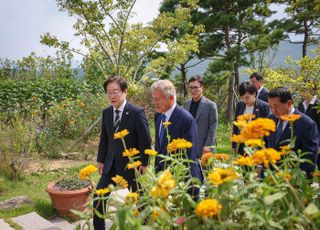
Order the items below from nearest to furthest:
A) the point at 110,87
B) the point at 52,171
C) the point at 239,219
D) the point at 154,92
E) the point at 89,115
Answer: the point at 239,219 < the point at 154,92 < the point at 110,87 < the point at 52,171 < the point at 89,115

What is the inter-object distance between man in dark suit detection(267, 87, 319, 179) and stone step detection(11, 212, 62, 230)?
2735 mm

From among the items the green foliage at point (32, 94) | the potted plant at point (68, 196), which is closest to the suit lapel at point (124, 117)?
the potted plant at point (68, 196)

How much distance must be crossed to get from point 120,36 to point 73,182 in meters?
4.59

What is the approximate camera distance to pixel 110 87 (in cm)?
336

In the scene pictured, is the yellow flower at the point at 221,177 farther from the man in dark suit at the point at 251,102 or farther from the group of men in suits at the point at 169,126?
the man in dark suit at the point at 251,102

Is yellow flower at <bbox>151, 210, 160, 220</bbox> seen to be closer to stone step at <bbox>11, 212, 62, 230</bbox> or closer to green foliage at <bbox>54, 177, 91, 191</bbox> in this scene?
stone step at <bbox>11, 212, 62, 230</bbox>

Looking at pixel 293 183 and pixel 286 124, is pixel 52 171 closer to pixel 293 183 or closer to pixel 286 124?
pixel 286 124

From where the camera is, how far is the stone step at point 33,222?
156 inches

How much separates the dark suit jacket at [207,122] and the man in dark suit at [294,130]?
1661 mm

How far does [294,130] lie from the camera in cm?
258

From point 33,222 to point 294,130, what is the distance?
3263 mm

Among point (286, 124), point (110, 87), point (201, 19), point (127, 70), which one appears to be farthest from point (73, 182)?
point (201, 19)

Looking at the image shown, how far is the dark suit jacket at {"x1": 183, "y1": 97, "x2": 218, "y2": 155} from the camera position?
14.9 feet

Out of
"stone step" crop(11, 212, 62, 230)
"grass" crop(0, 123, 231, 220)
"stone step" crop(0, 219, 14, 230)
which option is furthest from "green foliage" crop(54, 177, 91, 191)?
"stone step" crop(0, 219, 14, 230)
